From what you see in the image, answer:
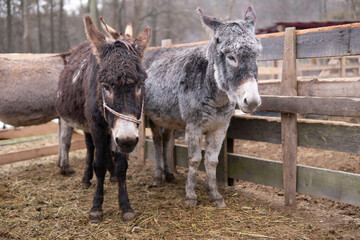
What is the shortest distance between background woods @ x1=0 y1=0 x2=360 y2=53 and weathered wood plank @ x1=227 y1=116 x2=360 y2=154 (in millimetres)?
6994

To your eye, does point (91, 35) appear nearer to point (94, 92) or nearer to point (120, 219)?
point (94, 92)

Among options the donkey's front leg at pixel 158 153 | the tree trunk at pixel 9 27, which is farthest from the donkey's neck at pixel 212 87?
the tree trunk at pixel 9 27

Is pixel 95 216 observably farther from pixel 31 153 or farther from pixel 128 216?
pixel 31 153

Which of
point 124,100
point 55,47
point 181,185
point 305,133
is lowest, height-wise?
point 181,185

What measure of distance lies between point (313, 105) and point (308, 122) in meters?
0.35

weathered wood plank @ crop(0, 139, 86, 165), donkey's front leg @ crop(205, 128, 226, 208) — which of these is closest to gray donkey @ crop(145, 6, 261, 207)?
donkey's front leg @ crop(205, 128, 226, 208)

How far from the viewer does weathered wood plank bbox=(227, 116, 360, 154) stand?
3.28 m

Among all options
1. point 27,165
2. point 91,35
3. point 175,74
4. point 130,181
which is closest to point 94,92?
point 91,35

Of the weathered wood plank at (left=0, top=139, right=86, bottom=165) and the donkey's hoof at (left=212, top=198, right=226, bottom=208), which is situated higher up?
the weathered wood plank at (left=0, top=139, right=86, bottom=165)

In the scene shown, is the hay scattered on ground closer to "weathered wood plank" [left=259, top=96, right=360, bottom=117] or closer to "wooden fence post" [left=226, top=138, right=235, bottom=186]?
"wooden fence post" [left=226, top=138, right=235, bottom=186]

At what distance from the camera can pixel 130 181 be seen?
190 inches

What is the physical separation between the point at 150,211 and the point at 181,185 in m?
1.15

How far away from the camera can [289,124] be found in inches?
143

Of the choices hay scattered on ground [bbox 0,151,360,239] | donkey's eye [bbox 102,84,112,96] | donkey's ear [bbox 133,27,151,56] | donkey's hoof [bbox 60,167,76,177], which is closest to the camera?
donkey's eye [bbox 102,84,112,96]
